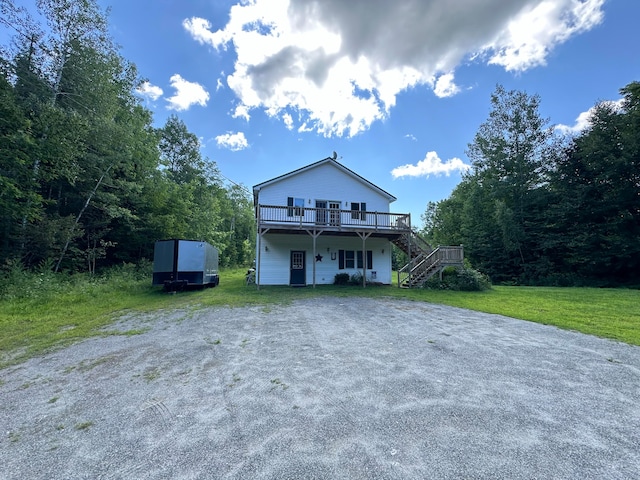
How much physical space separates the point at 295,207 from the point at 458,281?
942cm

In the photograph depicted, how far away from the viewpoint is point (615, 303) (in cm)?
1018

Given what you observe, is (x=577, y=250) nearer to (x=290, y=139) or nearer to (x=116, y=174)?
(x=290, y=139)

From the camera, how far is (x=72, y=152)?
450 inches

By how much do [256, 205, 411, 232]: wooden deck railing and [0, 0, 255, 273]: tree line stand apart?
8120mm

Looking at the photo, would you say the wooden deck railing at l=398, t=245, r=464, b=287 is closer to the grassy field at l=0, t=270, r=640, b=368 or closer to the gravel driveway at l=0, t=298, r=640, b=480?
the grassy field at l=0, t=270, r=640, b=368

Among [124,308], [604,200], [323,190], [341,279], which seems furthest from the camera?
[604,200]

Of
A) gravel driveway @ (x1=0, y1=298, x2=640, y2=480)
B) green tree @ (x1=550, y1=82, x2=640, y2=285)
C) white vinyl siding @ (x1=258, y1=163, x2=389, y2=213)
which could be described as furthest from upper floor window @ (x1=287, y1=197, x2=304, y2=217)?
green tree @ (x1=550, y1=82, x2=640, y2=285)

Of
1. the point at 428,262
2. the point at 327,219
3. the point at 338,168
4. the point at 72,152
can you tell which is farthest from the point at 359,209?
the point at 72,152

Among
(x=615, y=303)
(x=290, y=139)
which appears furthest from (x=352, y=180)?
(x=615, y=303)

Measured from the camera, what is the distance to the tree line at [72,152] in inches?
412

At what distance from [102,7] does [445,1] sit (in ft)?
51.4

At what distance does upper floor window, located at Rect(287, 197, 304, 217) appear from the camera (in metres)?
14.8

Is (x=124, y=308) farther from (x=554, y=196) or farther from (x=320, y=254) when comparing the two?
(x=554, y=196)

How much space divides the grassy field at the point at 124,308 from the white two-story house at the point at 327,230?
11.2ft
